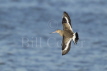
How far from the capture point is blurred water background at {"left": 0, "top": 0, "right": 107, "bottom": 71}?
11.4m

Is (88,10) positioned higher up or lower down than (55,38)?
higher up

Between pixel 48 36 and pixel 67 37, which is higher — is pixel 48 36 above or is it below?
above

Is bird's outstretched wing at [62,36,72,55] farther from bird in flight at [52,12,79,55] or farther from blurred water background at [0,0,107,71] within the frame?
blurred water background at [0,0,107,71]

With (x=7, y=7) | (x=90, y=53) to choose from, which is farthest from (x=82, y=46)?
(x=7, y=7)

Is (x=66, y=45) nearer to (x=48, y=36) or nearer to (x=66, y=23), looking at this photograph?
(x=66, y=23)

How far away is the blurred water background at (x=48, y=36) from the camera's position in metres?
11.4

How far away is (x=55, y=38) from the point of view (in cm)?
1302

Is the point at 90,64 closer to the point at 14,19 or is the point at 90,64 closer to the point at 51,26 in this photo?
the point at 51,26

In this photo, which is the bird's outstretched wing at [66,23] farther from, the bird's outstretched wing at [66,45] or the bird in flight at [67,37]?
the bird's outstretched wing at [66,45]

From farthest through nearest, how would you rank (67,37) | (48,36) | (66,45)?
(48,36) < (67,37) < (66,45)

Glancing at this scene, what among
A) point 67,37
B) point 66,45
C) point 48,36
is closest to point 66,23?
point 67,37

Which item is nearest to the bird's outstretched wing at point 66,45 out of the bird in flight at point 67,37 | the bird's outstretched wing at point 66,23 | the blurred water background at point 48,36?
the bird in flight at point 67,37

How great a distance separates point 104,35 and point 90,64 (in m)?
2.39

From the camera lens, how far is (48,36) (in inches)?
522
